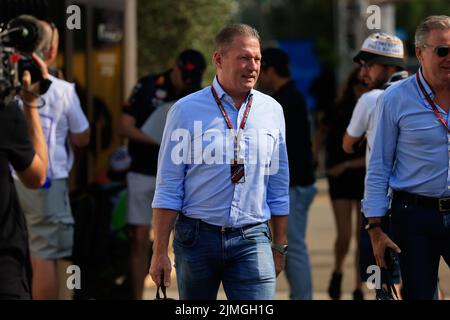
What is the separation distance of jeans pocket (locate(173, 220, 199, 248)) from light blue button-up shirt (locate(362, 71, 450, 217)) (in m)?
1.01

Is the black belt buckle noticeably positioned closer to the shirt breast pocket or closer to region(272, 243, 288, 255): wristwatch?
region(272, 243, 288, 255): wristwatch

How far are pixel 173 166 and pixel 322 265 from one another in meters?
6.17

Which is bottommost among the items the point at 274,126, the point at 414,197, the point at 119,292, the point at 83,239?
the point at 119,292

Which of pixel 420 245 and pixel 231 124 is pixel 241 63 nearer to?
pixel 231 124

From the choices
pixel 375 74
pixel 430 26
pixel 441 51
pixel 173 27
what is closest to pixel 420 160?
pixel 441 51

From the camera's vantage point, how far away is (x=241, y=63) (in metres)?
5.08

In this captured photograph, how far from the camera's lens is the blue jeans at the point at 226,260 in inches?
198

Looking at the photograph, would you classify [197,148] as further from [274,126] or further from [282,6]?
[282,6]

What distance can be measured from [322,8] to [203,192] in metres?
48.4

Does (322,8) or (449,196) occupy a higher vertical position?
(322,8)

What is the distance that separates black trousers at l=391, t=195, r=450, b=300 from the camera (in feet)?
17.7

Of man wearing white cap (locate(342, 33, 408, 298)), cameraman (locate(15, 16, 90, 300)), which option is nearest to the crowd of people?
cameraman (locate(15, 16, 90, 300))

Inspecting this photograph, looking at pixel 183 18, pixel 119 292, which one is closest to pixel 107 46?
pixel 119 292

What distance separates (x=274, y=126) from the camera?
17.1 ft
